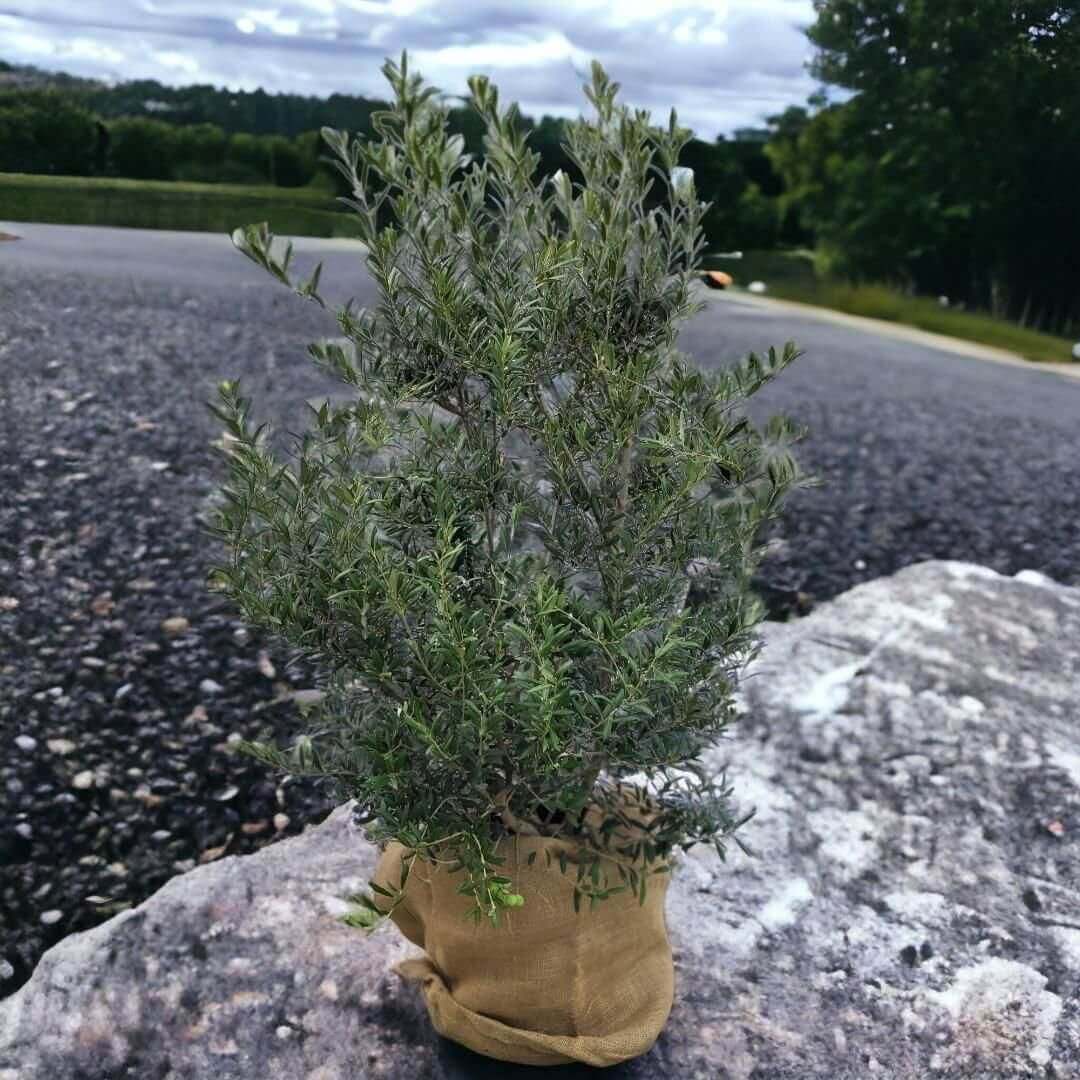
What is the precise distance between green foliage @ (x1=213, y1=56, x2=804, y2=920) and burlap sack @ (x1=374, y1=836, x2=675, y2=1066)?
12 centimetres

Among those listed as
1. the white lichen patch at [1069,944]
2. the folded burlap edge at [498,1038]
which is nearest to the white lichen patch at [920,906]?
the white lichen patch at [1069,944]

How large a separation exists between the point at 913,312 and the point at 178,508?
3.95m

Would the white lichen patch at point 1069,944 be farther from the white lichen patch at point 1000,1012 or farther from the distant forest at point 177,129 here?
the distant forest at point 177,129

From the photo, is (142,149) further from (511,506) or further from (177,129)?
(511,506)

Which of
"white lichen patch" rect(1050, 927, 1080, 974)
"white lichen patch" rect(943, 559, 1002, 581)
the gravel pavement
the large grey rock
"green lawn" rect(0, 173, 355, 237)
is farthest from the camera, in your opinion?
"white lichen patch" rect(943, 559, 1002, 581)

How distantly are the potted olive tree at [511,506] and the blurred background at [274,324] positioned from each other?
2.04 feet

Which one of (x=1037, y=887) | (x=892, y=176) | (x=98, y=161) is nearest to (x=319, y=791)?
(x=1037, y=887)

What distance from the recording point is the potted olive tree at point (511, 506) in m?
2.00

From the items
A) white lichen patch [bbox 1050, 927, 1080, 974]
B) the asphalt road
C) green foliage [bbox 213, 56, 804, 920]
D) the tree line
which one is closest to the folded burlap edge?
green foliage [bbox 213, 56, 804, 920]

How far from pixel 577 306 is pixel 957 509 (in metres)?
4.33

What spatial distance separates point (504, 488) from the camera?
215cm

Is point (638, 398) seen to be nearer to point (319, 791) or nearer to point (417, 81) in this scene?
point (417, 81)

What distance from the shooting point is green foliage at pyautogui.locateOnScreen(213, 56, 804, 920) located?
6.54ft

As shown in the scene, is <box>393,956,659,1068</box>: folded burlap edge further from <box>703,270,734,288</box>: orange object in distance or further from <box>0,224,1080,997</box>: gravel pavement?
<box>703,270,734,288</box>: orange object in distance
